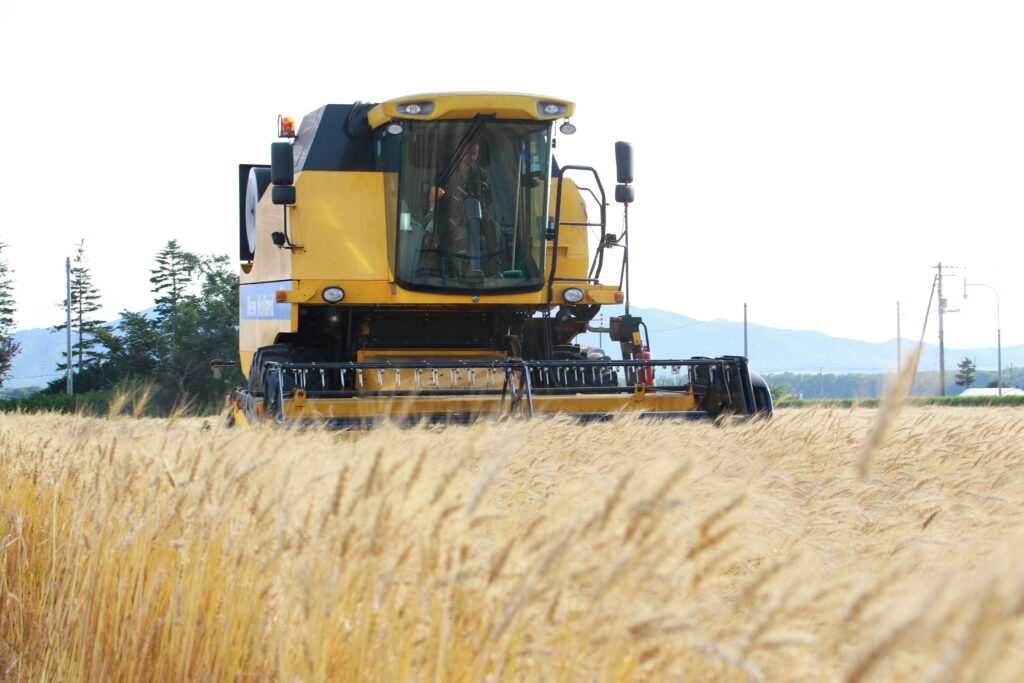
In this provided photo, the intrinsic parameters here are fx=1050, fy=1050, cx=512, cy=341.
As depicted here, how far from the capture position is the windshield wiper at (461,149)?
8.59 m

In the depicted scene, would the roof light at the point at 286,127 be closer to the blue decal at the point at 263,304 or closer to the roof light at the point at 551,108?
the blue decal at the point at 263,304

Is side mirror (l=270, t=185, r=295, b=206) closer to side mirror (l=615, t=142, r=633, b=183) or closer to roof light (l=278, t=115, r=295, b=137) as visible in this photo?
roof light (l=278, t=115, r=295, b=137)

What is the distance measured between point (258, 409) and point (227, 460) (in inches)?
186

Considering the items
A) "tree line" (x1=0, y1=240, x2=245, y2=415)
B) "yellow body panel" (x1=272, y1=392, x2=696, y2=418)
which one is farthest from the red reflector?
"tree line" (x1=0, y1=240, x2=245, y2=415)

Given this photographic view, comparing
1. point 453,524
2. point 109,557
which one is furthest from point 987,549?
point 109,557

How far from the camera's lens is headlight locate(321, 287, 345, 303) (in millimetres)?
8484

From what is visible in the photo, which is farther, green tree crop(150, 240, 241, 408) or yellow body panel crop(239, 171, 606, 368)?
green tree crop(150, 240, 241, 408)

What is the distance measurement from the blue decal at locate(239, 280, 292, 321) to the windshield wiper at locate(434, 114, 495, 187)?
4.99ft

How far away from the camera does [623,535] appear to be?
67.7 inches

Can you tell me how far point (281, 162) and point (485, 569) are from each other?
680 centimetres

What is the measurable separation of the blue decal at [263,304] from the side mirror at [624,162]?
9.56ft

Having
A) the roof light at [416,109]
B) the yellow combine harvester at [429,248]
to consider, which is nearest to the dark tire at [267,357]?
the yellow combine harvester at [429,248]

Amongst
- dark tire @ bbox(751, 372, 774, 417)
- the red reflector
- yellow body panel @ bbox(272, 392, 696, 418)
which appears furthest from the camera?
the red reflector

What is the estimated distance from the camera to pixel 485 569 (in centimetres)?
189
